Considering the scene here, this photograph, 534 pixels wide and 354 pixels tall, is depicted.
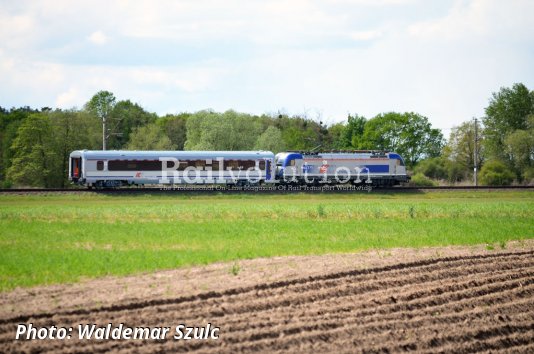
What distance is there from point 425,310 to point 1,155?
7087 cm

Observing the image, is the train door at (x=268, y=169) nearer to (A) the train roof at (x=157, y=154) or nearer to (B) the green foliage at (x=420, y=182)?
(A) the train roof at (x=157, y=154)

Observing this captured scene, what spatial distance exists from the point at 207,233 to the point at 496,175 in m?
49.6

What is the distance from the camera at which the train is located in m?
48.3

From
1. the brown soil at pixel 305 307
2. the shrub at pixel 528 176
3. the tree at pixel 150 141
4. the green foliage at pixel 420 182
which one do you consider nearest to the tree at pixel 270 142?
the tree at pixel 150 141

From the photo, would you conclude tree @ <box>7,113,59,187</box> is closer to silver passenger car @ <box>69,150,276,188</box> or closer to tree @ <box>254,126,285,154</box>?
silver passenger car @ <box>69,150,276,188</box>

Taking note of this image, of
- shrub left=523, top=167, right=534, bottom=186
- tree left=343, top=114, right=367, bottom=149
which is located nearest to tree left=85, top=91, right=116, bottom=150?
tree left=343, top=114, right=367, bottom=149

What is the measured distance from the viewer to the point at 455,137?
277 feet

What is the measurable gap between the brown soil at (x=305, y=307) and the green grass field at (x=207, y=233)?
2.28 m

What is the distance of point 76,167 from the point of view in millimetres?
48719

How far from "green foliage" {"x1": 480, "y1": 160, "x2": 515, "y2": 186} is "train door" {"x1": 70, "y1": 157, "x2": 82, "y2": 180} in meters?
39.5

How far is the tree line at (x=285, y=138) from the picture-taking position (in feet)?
220

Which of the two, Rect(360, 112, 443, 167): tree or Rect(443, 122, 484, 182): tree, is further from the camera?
Rect(360, 112, 443, 167): tree

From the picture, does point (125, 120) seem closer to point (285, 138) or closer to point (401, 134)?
point (285, 138)

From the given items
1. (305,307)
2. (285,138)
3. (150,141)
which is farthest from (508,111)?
(305,307)
